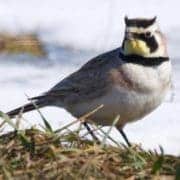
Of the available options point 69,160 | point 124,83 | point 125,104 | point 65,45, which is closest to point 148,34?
point 124,83

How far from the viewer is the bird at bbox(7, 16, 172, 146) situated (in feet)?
21.2

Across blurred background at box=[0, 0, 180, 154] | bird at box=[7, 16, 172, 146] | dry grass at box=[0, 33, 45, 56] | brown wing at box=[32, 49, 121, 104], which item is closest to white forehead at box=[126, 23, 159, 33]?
bird at box=[7, 16, 172, 146]

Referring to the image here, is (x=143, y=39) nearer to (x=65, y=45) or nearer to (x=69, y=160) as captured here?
(x=69, y=160)

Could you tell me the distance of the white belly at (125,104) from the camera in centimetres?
646

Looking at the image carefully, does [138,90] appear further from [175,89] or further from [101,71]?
[175,89]

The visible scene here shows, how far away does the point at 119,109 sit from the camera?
255 inches

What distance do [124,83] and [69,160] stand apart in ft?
7.17

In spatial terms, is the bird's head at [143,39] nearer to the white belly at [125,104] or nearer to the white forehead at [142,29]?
the white forehead at [142,29]

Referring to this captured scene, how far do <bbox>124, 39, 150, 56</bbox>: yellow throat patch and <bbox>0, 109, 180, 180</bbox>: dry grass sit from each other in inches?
69.2

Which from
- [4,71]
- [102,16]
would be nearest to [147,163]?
[4,71]

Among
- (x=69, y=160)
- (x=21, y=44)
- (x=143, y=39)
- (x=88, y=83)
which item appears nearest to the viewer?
(x=69, y=160)

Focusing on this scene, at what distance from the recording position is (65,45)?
9.02 meters

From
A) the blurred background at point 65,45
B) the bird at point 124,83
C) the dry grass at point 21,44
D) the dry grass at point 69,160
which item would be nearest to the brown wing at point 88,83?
the bird at point 124,83

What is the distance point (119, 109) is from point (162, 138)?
31cm
